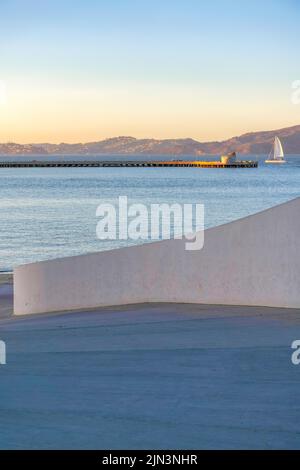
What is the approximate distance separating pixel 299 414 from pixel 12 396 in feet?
5.22

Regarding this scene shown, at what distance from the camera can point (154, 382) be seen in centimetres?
502

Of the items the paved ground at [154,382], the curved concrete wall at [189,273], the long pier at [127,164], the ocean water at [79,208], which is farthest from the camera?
the long pier at [127,164]

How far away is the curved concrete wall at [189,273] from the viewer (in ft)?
25.0

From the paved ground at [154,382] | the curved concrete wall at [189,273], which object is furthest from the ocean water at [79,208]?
the paved ground at [154,382]

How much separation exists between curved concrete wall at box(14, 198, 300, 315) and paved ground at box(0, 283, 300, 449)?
0.35m

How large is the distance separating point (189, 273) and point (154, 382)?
3.24m

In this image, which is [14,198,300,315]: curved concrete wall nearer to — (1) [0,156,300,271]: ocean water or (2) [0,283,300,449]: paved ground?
(2) [0,283,300,449]: paved ground

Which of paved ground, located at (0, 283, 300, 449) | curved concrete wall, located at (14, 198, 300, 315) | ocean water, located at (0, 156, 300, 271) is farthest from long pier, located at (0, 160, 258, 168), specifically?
paved ground, located at (0, 283, 300, 449)

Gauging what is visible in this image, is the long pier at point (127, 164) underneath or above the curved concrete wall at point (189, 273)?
above

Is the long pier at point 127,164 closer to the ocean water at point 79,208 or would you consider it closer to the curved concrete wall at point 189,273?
the ocean water at point 79,208

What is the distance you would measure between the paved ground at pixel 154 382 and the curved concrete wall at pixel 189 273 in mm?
354

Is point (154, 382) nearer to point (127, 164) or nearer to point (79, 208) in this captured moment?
point (79, 208)
